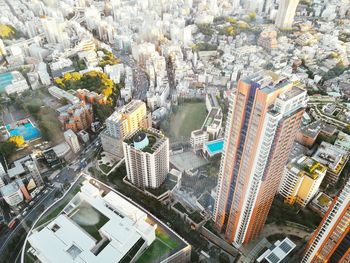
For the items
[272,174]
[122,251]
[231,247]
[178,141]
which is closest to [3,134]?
[178,141]

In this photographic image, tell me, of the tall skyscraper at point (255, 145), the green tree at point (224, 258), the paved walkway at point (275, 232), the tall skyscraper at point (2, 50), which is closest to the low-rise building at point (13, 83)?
the tall skyscraper at point (2, 50)

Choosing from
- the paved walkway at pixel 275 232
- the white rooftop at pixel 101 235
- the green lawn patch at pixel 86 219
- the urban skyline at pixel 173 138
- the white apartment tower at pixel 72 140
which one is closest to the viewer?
the urban skyline at pixel 173 138

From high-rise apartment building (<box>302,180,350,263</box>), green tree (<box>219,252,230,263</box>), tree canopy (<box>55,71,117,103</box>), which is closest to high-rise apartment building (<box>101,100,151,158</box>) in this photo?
tree canopy (<box>55,71,117,103</box>)

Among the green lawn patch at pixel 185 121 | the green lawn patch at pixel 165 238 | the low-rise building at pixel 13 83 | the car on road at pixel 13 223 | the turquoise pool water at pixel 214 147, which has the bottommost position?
the car on road at pixel 13 223

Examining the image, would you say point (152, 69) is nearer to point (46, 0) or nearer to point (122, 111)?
point (122, 111)

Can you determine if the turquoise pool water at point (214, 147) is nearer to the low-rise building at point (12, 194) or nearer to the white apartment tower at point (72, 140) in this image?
the white apartment tower at point (72, 140)
